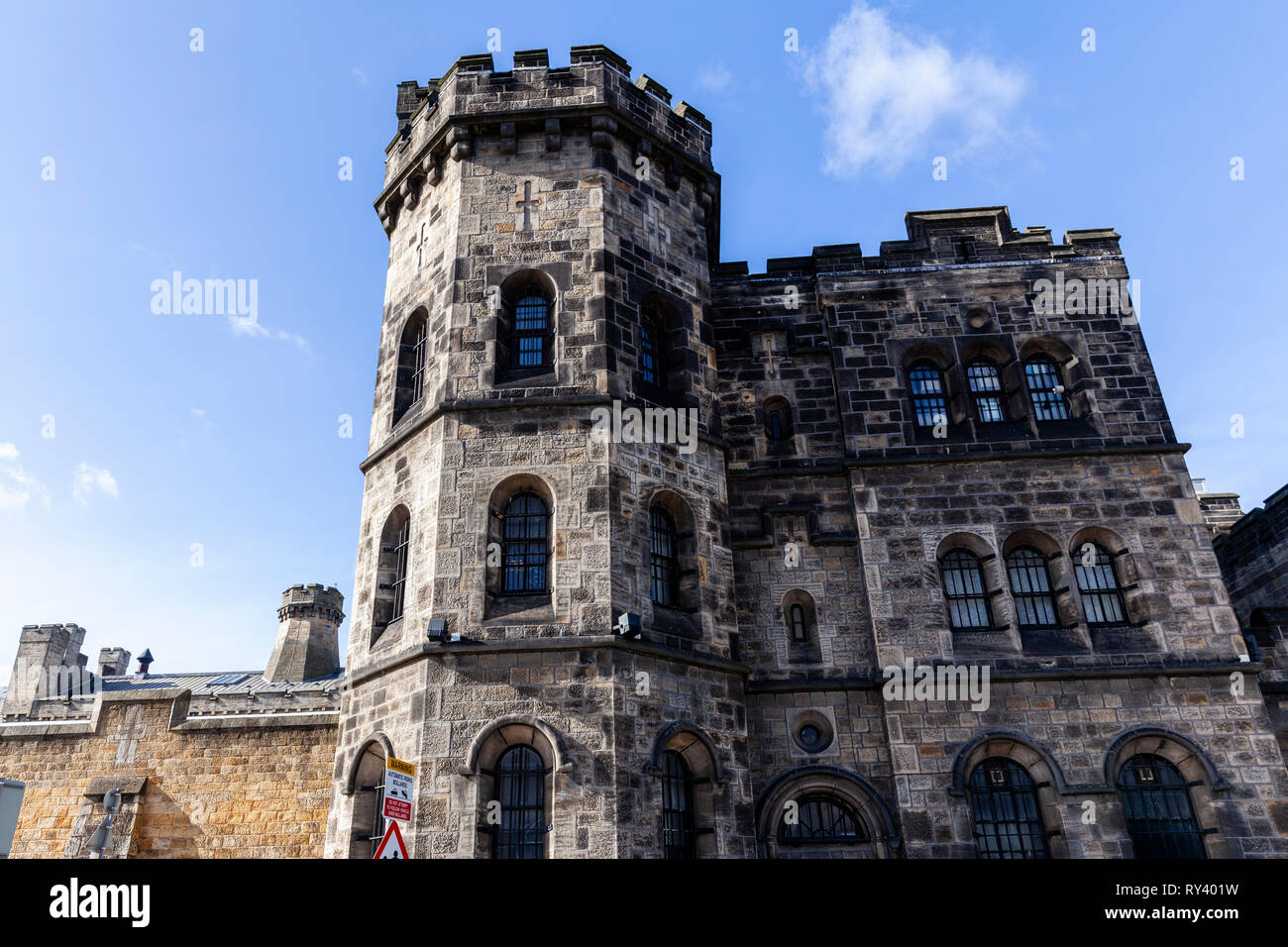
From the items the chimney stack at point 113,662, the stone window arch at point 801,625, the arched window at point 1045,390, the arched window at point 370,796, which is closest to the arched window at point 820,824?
the stone window arch at point 801,625

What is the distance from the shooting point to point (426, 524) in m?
12.0

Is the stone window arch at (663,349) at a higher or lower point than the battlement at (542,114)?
lower

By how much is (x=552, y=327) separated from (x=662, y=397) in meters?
2.07

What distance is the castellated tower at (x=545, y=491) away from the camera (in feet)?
34.7

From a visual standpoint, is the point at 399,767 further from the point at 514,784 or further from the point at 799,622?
the point at 799,622

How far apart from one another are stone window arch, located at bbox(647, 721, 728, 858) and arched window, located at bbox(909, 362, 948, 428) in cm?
740

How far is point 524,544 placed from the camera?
12.0m

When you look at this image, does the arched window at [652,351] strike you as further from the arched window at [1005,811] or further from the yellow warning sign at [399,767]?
the yellow warning sign at [399,767]

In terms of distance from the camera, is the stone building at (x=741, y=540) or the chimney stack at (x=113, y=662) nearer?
the stone building at (x=741, y=540)

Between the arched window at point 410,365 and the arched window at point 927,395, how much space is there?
8.82 metres

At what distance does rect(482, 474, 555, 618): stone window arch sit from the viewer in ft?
37.8
